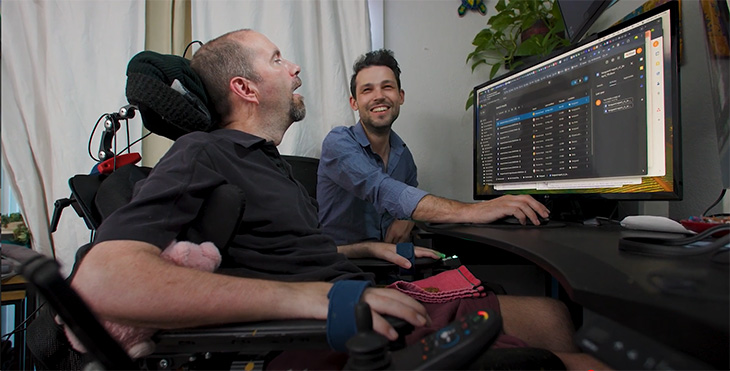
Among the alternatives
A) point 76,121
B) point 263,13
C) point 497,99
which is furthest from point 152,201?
point 263,13

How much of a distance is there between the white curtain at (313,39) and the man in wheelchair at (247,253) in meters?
0.61

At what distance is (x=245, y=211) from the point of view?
2.43 ft

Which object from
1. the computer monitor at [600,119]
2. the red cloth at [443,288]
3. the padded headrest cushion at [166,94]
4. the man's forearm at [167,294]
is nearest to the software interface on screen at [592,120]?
the computer monitor at [600,119]

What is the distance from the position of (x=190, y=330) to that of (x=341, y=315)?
0.21 m

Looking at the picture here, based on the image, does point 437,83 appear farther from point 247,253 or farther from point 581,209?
point 247,253

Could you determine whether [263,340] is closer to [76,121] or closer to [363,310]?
[363,310]

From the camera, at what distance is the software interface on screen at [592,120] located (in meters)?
0.80

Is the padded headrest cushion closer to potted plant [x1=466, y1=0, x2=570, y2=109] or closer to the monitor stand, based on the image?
the monitor stand

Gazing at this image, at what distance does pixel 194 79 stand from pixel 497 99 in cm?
96

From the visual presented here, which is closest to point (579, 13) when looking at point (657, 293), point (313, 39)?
point (313, 39)

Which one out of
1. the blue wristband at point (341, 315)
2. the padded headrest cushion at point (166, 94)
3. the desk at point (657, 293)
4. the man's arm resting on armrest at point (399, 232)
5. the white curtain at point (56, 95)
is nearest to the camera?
the desk at point (657, 293)

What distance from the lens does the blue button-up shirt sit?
47.6 inches

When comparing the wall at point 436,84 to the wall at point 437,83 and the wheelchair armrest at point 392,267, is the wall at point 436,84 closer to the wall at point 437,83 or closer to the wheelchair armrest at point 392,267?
the wall at point 437,83

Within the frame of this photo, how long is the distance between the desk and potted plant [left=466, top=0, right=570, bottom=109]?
1161 mm
